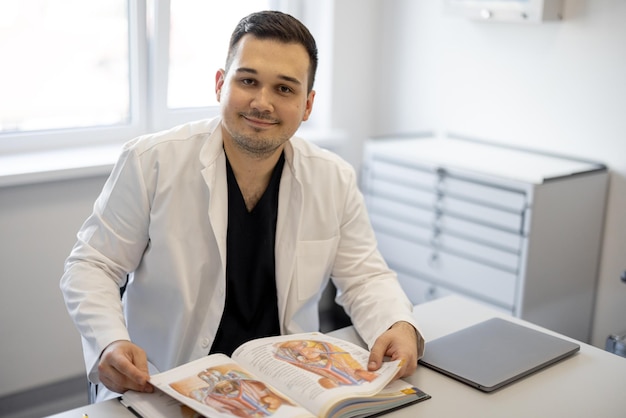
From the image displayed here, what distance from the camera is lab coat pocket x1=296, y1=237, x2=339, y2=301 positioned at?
1836 millimetres

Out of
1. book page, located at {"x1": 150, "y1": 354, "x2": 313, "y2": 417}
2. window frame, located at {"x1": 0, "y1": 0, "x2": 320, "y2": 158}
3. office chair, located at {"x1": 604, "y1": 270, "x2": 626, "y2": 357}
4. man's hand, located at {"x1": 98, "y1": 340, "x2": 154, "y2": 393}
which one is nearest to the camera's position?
book page, located at {"x1": 150, "y1": 354, "x2": 313, "y2": 417}

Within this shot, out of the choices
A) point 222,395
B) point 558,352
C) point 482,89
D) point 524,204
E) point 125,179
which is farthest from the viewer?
point 482,89

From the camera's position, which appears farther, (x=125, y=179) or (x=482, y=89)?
(x=482, y=89)

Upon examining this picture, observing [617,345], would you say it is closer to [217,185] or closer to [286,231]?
[286,231]

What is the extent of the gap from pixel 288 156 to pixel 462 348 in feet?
2.07

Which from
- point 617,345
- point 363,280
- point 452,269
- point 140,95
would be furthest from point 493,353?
point 140,95

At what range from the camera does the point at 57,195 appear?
2719 millimetres

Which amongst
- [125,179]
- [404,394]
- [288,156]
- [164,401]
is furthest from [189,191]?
[404,394]

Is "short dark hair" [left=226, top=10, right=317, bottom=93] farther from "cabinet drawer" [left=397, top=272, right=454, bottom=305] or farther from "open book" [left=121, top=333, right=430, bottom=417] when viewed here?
"cabinet drawer" [left=397, top=272, right=454, bottom=305]

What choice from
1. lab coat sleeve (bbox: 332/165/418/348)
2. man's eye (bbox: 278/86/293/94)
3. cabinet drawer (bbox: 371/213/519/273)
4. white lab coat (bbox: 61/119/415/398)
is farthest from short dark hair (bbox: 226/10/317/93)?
cabinet drawer (bbox: 371/213/519/273)

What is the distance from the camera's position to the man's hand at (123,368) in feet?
4.47

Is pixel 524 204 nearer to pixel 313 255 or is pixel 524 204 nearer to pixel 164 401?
pixel 313 255

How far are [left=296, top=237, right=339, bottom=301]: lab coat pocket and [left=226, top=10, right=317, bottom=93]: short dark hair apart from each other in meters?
0.43

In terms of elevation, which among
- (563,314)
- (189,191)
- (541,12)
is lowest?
(563,314)
